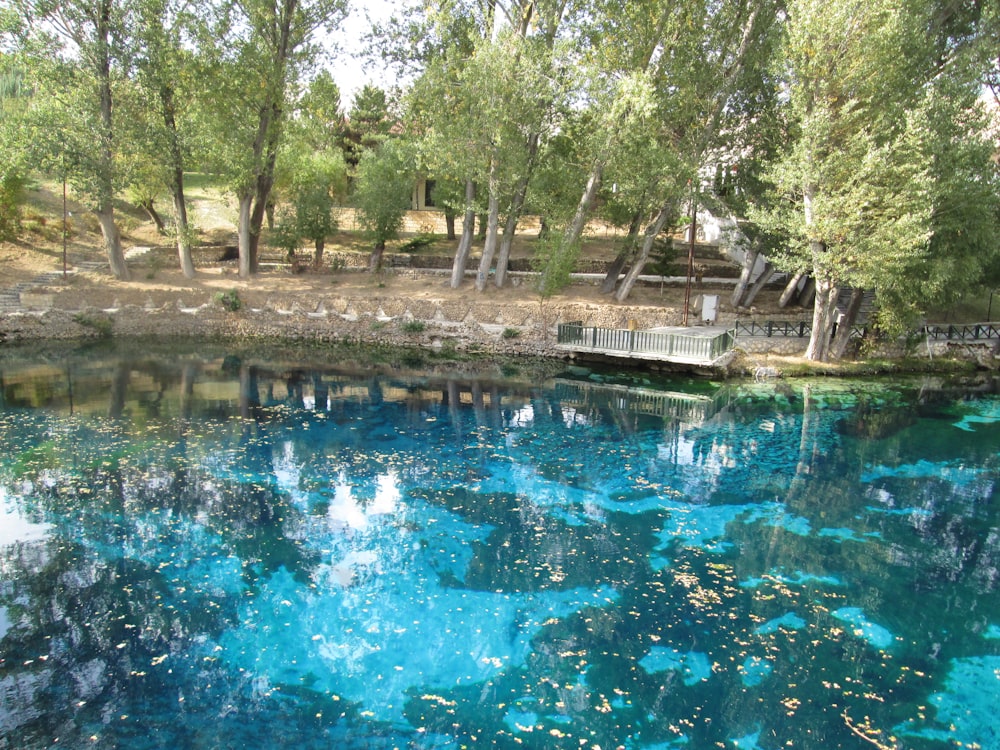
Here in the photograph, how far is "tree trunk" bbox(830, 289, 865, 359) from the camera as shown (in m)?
33.1

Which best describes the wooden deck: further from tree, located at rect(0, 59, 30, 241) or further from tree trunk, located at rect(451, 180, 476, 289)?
tree, located at rect(0, 59, 30, 241)

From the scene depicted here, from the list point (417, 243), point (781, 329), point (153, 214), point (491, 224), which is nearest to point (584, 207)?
point (491, 224)

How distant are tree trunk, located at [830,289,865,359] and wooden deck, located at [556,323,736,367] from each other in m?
4.75

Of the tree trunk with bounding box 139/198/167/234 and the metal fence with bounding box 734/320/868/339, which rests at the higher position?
the tree trunk with bounding box 139/198/167/234

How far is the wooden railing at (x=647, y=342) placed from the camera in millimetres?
30469

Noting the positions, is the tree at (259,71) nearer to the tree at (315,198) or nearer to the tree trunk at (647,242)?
the tree at (315,198)

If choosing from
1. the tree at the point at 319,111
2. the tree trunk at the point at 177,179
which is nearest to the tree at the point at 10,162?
the tree trunk at the point at 177,179

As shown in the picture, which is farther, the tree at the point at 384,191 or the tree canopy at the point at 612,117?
the tree at the point at 384,191

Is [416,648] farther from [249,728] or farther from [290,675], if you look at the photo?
[249,728]

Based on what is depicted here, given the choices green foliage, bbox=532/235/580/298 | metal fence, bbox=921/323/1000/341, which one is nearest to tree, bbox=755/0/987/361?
metal fence, bbox=921/323/1000/341

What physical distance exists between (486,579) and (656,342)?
19.6 meters

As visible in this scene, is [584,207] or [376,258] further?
[376,258]

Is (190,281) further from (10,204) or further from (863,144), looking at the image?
(863,144)

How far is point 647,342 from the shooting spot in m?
31.9
